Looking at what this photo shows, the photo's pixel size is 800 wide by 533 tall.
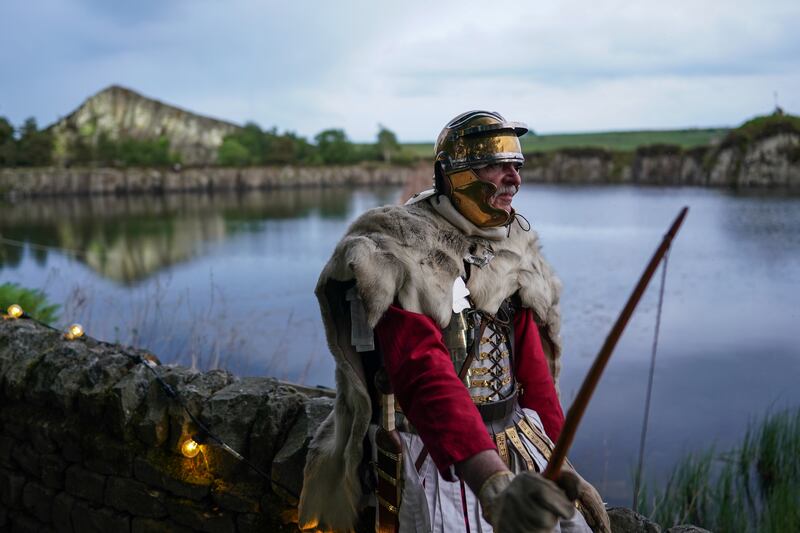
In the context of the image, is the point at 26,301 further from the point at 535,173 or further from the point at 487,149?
the point at 535,173

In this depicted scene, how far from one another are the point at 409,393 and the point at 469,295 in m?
0.35

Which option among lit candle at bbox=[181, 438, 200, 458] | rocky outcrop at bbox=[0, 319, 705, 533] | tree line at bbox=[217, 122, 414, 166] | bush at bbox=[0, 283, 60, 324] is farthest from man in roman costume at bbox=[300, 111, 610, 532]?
tree line at bbox=[217, 122, 414, 166]

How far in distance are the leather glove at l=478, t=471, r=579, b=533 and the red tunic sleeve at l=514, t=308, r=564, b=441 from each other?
685 millimetres

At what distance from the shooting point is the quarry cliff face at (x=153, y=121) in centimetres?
7031

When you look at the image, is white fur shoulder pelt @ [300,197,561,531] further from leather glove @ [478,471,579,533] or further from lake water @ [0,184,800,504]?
lake water @ [0,184,800,504]

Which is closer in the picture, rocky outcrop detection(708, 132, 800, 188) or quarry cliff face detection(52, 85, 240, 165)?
rocky outcrop detection(708, 132, 800, 188)

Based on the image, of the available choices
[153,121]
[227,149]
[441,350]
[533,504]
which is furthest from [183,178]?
[533,504]

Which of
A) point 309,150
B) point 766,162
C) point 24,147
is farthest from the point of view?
point 309,150

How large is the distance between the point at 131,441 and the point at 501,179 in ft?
6.75

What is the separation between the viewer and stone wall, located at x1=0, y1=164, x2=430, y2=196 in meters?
43.8

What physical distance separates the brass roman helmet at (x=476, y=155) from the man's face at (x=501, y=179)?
1 cm

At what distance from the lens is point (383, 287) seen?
1639 millimetres

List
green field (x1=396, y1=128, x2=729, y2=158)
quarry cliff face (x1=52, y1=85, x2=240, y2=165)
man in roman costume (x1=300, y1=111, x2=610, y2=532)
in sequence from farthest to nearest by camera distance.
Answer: quarry cliff face (x1=52, y1=85, x2=240, y2=165), green field (x1=396, y1=128, x2=729, y2=158), man in roman costume (x1=300, y1=111, x2=610, y2=532)

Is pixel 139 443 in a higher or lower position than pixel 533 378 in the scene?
lower
